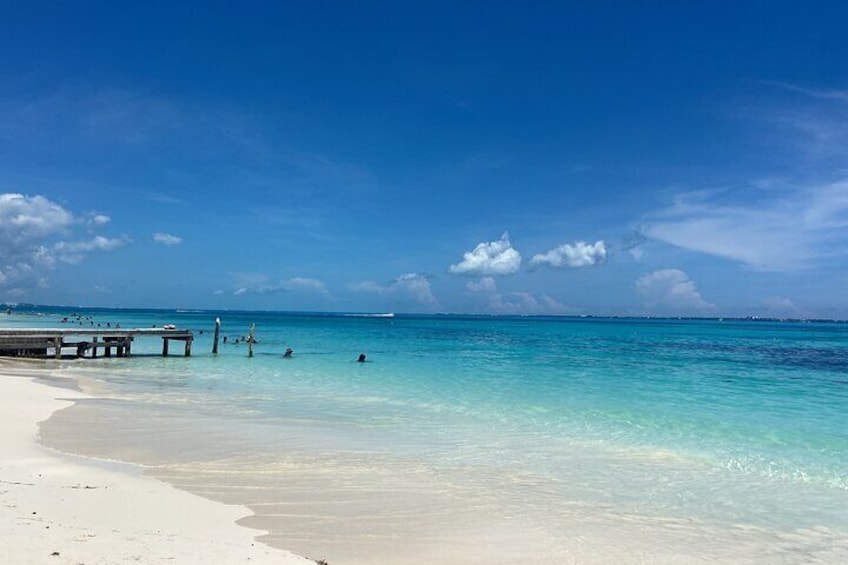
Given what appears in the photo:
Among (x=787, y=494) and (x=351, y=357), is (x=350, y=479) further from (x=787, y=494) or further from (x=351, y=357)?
(x=351, y=357)

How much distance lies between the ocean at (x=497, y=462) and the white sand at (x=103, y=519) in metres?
0.51

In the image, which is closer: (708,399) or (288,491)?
(288,491)

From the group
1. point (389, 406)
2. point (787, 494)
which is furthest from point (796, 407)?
point (389, 406)

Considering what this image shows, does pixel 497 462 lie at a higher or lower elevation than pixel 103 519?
lower

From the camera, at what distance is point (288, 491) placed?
352 inches

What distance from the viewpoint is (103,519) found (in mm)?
6781

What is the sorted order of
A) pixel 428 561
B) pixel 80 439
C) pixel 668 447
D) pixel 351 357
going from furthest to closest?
pixel 351 357 → pixel 668 447 → pixel 80 439 → pixel 428 561

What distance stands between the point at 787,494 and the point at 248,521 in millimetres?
8460

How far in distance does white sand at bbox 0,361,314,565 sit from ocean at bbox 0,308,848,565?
0.51 meters

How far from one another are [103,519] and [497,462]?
22.3ft

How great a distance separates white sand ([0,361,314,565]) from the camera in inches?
217

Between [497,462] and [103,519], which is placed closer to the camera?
[103,519]

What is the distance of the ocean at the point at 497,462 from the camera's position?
292 inches

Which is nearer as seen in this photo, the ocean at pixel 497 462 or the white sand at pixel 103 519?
the white sand at pixel 103 519
